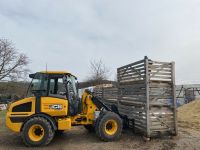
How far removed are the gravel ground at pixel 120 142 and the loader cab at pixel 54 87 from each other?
1055 mm

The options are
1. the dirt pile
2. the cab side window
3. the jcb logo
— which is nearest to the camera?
the jcb logo

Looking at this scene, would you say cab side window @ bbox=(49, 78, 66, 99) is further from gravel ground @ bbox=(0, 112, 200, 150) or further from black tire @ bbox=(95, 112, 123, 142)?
gravel ground @ bbox=(0, 112, 200, 150)

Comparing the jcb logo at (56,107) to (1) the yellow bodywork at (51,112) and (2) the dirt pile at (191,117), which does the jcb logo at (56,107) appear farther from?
(2) the dirt pile at (191,117)

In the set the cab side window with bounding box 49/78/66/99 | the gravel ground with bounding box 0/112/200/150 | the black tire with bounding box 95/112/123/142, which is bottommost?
the gravel ground with bounding box 0/112/200/150

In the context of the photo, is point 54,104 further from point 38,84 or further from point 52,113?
point 38,84

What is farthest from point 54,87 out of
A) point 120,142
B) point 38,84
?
point 120,142

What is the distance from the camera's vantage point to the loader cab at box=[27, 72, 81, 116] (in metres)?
A: 9.41

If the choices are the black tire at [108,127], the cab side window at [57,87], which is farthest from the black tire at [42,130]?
the black tire at [108,127]

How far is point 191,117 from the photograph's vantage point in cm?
1536

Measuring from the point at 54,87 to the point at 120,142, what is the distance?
2862mm

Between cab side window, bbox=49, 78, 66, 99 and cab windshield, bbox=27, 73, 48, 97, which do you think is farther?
cab side window, bbox=49, 78, 66, 99

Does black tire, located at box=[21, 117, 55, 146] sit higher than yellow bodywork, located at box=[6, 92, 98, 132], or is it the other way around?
yellow bodywork, located at box=[6, 92, 98, 132]

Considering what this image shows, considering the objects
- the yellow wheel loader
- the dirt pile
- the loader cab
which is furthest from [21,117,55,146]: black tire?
the dirt pile

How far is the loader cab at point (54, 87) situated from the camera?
371 inches
